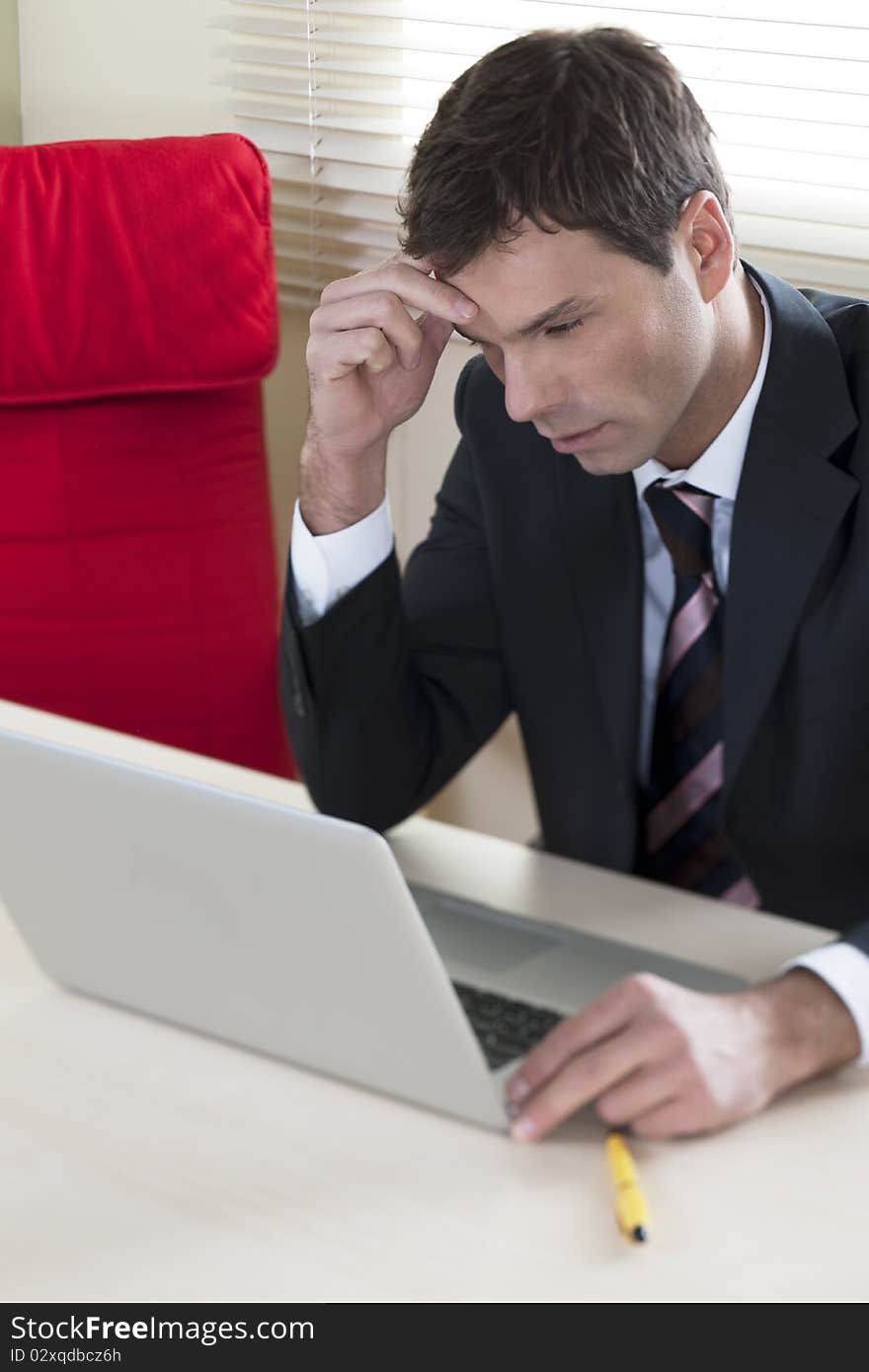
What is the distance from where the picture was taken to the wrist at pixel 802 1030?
95 centimetres

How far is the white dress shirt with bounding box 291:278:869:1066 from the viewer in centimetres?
135

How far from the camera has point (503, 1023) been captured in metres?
1.01

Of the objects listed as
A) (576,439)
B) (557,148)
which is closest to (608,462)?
(576,439)

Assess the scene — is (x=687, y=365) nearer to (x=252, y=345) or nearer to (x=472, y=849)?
(x=472, y=849)

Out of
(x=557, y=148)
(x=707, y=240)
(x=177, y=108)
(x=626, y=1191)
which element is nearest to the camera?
(x=626, y=1191)

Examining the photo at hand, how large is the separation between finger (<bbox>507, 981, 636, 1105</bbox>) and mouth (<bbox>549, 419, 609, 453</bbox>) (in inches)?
18.7

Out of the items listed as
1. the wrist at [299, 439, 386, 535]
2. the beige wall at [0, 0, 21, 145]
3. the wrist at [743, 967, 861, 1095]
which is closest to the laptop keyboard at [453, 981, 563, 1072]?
the wrist at [743, 967, 861, 1095]

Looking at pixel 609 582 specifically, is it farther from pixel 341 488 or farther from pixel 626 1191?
pixel 626 1191

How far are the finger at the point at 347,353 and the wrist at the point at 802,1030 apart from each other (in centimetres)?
60

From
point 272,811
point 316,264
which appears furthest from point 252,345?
point 272,811

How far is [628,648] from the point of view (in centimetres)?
142

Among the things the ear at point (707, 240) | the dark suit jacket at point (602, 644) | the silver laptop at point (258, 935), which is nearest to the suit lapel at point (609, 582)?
the dark suit jacket at point (602, 644)

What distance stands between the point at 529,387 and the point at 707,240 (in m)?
0.19
